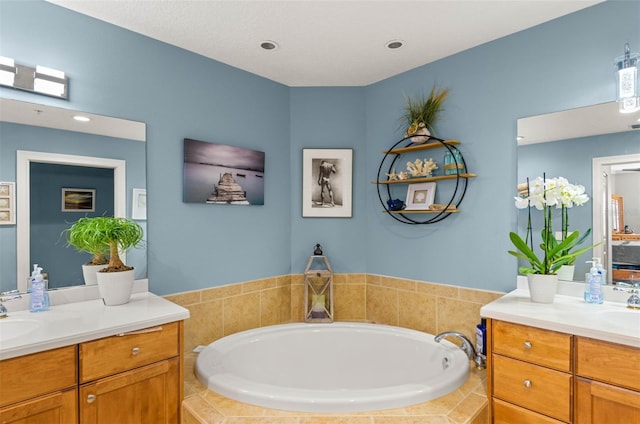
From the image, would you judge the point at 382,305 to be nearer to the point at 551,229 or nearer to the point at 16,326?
the point at 551,229

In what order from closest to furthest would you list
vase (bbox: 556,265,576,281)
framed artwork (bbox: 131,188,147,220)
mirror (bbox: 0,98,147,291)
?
mirror (bbox: 0,98,147,291) < vase (bbox: 556,265,576,281) < framed artwork (bbox: 131,188,147,220)

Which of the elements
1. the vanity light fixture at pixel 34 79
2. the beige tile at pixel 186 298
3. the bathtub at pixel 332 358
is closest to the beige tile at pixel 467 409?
the bathtub at pixel 332 358

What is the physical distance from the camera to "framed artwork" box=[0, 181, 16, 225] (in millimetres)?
1660

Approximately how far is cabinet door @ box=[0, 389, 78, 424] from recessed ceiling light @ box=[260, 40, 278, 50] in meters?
2.10

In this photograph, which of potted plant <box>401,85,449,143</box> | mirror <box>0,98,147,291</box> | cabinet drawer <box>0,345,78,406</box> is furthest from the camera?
potted plant <box>401,85,449,143</box>

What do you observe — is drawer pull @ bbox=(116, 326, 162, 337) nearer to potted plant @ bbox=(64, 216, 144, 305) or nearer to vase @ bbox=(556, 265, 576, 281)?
potted plant @ bbox=(64, 216, 144, 305)

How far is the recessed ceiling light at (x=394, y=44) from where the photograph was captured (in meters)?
2.24

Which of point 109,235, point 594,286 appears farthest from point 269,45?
point 594,286

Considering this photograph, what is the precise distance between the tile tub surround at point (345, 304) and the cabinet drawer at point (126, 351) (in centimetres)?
63

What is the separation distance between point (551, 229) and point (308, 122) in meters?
1.95

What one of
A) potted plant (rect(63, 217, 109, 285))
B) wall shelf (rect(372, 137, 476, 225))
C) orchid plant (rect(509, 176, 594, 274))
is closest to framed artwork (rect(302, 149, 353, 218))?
wall shelf (rect(372, 137, 476, 225))

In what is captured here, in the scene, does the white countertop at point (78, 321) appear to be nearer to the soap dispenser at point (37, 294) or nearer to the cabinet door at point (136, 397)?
the soap dispenser at point (37, 294)

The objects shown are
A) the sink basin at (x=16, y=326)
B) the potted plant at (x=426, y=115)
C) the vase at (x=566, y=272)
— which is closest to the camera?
the sink basin at (x=16, y=326)

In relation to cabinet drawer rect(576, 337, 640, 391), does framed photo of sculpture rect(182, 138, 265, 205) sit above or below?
above
